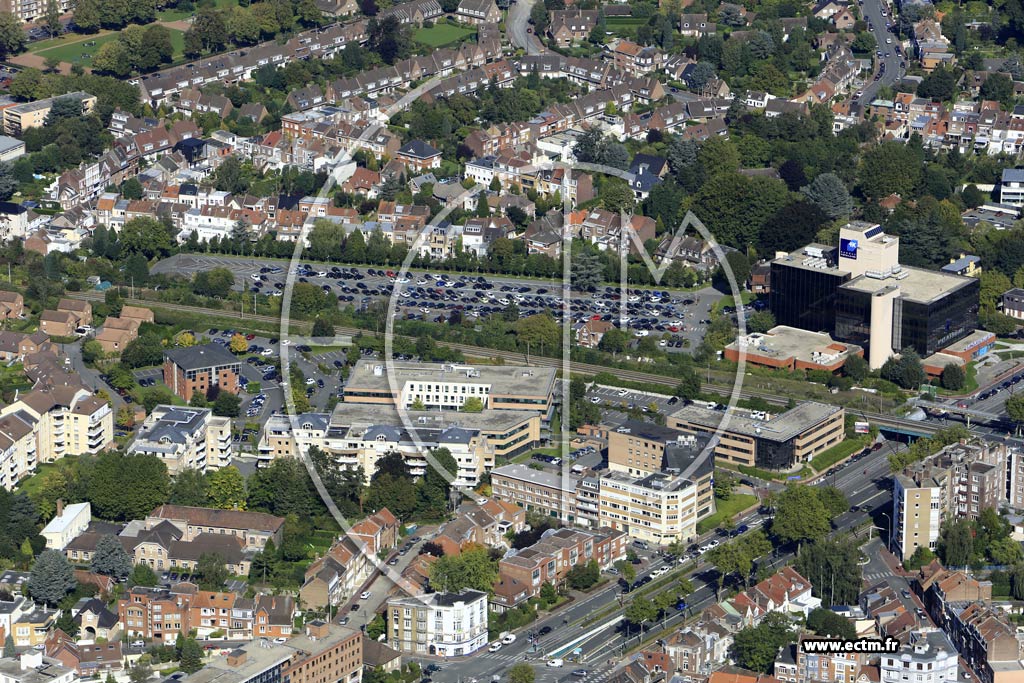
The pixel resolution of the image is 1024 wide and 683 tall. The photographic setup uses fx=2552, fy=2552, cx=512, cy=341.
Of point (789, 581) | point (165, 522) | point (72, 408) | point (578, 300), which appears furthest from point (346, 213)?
point (789, 581)

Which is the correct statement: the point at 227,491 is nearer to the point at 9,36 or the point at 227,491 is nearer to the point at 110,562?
the point at 110,562

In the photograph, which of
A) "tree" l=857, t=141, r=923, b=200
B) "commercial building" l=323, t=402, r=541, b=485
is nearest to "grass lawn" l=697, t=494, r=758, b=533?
"commercial building" l=323, t=402, r=541, b=485

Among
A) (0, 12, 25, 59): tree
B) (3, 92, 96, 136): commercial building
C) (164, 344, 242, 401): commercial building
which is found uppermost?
(0, 12, 25, 59): tree

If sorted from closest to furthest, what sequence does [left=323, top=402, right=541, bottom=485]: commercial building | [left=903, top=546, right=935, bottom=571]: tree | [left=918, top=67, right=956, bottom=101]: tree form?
[left=903, top=546, right=935, bottom=571]: tree < [left=323, top=402, right=541, bottom=485]: commercial building < [left=918, top=67, right=956, bottom=101]: tree

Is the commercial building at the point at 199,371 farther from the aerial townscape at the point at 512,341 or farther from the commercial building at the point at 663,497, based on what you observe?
the commercial building at the point at 663,497

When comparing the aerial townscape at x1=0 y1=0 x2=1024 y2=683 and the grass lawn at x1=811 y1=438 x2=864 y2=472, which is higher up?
the aerial townscape at x1=0 y1=0 x2=1024 y2=683

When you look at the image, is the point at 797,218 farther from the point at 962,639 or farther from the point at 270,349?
the point at 962,639

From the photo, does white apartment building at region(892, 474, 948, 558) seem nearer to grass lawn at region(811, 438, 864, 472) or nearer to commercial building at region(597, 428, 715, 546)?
commercial building at region(597, 428, 715, 546)
